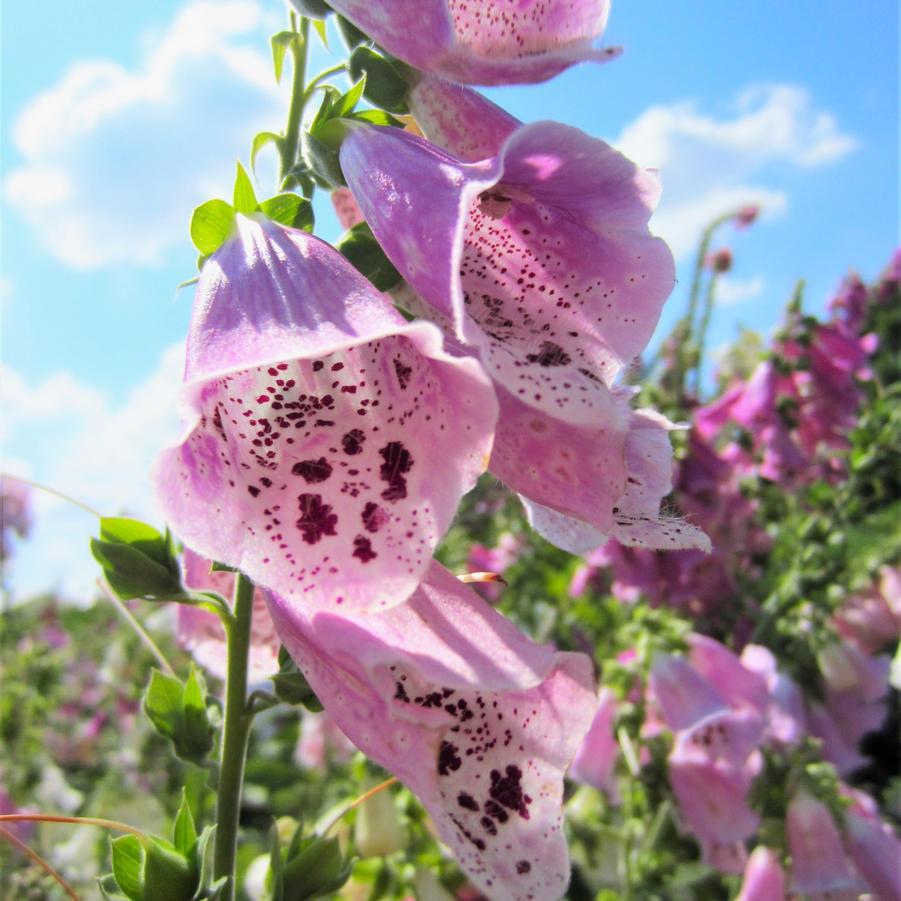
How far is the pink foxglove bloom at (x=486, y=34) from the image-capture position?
45cm

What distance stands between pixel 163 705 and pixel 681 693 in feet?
2.77

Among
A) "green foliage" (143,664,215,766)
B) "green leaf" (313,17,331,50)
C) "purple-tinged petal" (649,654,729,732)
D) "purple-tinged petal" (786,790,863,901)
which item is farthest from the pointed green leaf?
"purple-tinged petal" (786,790,863,901)

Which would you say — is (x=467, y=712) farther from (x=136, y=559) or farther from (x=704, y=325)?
(x=704, y=325)

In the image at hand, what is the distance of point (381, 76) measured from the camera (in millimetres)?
514

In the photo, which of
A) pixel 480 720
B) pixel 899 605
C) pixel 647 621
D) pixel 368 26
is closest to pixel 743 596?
pixel 899 605

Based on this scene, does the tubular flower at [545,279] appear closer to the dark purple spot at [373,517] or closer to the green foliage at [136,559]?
the dark purple spot at [373,517]

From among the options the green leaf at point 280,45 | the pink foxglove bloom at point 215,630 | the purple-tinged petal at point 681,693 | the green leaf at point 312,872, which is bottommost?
the purple-tinged petal at point 681,693

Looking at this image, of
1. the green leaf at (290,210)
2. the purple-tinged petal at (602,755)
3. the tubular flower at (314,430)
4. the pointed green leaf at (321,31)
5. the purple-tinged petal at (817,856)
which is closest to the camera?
the tubular flower at (314,430)

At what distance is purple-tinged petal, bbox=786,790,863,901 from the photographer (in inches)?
45.0

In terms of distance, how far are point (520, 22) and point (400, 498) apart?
0.28 metres

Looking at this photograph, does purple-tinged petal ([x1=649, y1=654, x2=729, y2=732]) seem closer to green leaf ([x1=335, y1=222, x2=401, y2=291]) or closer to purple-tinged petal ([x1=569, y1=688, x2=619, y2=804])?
purple-tinged petal ([x1=569, y1=688, x2=619, y2=804])

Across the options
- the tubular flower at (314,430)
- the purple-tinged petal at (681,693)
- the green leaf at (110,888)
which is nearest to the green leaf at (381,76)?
the tubular flower at (314,430)

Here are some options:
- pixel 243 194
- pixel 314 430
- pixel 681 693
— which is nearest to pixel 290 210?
pixel 243 194

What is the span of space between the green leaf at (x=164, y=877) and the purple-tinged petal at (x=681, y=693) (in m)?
0.84
